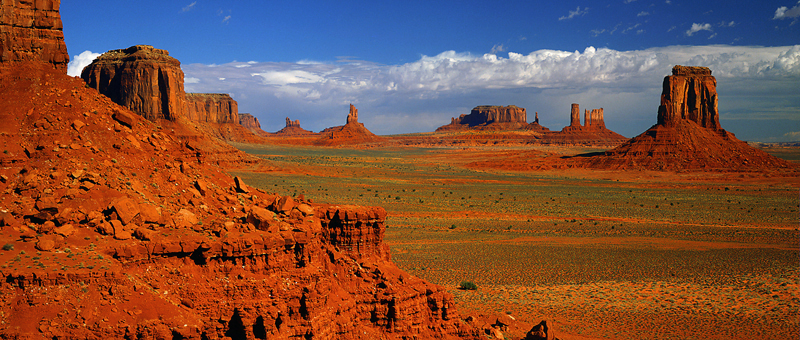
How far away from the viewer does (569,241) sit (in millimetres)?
34000

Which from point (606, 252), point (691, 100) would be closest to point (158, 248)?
point (606, 252)

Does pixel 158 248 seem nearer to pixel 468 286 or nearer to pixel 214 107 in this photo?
pixel 468 286

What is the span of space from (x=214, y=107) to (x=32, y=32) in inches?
6985

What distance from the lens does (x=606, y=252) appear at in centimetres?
3062

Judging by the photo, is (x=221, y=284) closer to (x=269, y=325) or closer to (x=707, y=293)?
(x=269, y=325)

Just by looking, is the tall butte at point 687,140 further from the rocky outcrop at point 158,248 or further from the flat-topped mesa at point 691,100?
the rocky outcrop at point 158,248

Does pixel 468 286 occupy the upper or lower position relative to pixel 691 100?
lower

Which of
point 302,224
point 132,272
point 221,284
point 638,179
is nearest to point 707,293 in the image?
point 302,224

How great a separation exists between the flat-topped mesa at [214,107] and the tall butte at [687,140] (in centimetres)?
12039

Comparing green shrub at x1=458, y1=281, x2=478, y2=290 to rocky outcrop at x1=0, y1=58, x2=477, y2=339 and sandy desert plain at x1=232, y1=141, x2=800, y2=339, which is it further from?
rocky outcrop at x1=0, y1=58, x2=477, y2=339

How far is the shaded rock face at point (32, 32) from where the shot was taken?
1143 centimetres

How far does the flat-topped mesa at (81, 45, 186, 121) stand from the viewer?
80.6 m

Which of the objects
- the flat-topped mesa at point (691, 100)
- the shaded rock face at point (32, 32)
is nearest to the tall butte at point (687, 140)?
the flat-topped mesa at point (691, 100)

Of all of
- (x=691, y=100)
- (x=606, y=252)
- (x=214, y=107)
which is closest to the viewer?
(x=606, y=252)
